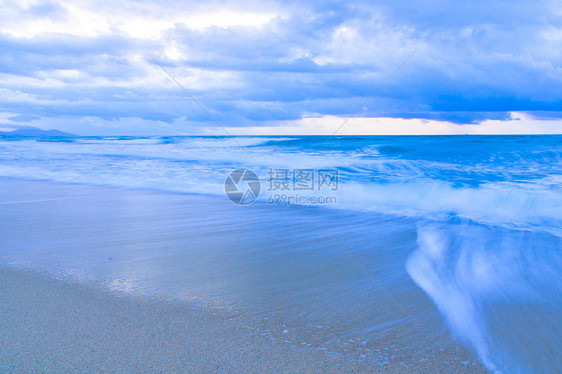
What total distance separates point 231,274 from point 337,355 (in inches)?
52.5

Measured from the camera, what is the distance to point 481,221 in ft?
17.8

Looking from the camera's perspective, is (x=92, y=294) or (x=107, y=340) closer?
(x=107, y=340)

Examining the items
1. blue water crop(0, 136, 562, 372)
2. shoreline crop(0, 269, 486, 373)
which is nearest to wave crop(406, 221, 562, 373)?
blue water crop(0, 136, 562, 372)

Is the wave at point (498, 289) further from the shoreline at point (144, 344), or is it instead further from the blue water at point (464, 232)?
the shoreline at point (144, 344)

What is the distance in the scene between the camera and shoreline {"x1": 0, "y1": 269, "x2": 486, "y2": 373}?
75.0 inches

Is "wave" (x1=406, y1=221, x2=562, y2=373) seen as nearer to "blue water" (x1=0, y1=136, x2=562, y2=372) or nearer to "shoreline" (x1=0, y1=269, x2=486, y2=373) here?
"blue water" (x1=0, y1=136, x2=562, y2=372)

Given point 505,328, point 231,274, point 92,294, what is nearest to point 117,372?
point 92,294

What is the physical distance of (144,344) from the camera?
81.1 inches

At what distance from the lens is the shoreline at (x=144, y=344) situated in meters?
1.91

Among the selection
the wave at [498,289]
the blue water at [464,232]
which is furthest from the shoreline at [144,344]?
the blue water at [464,232]

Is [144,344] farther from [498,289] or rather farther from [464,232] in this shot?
[464,232]

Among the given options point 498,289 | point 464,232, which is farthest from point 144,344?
point 464,232

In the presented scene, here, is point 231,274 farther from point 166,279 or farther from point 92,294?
point 92,294

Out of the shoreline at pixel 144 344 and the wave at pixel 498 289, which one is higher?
the shoreline at pixel 144 344
